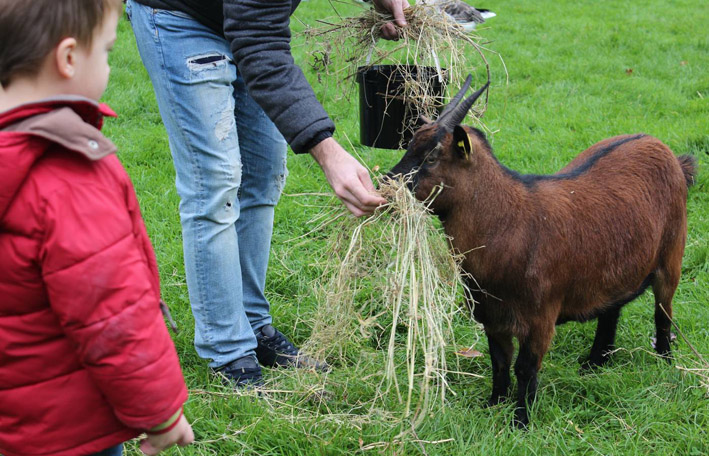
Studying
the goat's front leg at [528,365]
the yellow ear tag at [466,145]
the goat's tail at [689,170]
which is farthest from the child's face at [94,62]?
the goat's tail at [689,170]

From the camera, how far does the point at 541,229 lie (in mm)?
3090

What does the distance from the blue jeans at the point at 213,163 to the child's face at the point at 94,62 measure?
3.72 feet

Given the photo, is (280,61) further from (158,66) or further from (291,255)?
(291,255)

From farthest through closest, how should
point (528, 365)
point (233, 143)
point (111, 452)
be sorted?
point (528, 365)
point (233, 143)
point (111, 452)

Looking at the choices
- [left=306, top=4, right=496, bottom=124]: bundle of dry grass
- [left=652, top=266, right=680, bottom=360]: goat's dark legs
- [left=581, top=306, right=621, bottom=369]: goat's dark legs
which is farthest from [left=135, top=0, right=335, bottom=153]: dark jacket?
[left=652, top=266, right=680, bottom=360]: goat's dark legs

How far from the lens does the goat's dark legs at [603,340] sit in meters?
3.62

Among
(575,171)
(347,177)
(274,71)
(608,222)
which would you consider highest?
(274,71)

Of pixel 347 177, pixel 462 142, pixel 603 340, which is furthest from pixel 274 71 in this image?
pixel 603 340

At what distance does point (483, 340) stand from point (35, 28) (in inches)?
111

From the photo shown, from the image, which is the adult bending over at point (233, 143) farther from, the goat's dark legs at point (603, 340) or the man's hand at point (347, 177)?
the goat's dark legs at point (603, 340)

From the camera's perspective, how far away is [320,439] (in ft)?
9.00

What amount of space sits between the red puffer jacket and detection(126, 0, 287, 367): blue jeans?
1.17m

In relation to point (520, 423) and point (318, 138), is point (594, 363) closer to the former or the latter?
point (520, 423)

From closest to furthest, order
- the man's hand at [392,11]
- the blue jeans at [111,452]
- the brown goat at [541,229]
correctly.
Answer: the blue jeans at [111,452], the brown goat at [541,229], the man's hand at [392,11]
